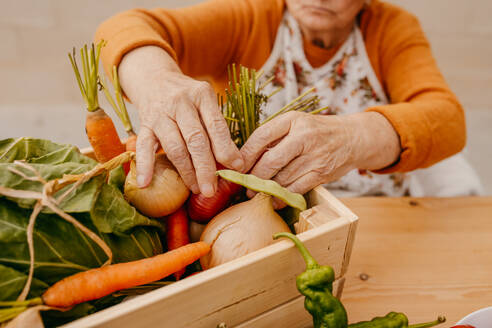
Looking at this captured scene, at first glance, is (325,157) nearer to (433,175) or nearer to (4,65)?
(433,175)

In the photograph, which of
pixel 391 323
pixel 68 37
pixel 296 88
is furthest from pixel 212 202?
pixel 68 37

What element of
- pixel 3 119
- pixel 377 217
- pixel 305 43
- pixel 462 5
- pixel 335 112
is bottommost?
pixel 3 119

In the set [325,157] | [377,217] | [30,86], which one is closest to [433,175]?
[377,217]

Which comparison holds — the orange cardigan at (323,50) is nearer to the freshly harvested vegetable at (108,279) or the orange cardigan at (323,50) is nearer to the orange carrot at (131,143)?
the orange carrot at (131,143)

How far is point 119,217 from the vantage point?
504mm

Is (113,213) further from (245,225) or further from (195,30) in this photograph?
(195,30)

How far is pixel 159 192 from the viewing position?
1.85 feet

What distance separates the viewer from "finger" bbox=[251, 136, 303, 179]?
2.00 ft

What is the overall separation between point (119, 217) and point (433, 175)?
123 centimetres

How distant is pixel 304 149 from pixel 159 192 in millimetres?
261

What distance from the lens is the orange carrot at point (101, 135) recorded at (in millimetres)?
618

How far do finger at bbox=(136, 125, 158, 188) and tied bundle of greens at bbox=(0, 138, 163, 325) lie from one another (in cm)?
4

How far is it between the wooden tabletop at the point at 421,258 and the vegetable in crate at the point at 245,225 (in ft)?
0.80

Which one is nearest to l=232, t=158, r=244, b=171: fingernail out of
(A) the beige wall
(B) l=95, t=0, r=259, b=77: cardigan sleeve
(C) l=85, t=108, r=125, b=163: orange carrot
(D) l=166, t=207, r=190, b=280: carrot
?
(D) l=166, t=207, r=190, b=280: carrot
